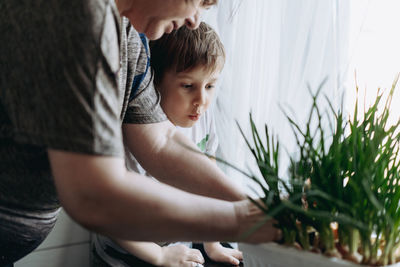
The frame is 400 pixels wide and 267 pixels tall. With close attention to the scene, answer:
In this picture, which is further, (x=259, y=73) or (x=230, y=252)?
(x=259, y=73)

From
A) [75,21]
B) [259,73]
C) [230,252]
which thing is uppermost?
[75,21]

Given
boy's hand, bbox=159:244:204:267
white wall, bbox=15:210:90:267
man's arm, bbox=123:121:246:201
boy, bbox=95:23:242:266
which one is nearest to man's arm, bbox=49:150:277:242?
man's arm, bbox=123:121:246:201

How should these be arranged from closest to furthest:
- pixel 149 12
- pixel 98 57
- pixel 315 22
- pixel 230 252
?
pixel 98 57 → pixel 149 12 → pixel 230 252 → pixel 315 22

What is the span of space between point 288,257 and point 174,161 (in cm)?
40

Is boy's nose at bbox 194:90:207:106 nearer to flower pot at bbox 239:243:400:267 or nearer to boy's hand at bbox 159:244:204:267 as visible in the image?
boy's hand at bbox 159:244:204:267

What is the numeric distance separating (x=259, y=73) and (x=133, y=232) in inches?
40.1

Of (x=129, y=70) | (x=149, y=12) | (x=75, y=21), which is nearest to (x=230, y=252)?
(x=129, y=70)

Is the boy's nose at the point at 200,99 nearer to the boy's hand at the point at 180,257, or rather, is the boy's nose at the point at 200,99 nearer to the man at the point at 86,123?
the boy's hand at the point at 180,257

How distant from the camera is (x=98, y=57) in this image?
1.60ft

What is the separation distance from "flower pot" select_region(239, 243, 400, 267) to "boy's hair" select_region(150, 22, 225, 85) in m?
0.73

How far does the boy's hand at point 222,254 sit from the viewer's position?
1.03m

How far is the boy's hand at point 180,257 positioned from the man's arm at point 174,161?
0.80ft

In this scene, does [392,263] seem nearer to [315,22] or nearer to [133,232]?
[133,232]

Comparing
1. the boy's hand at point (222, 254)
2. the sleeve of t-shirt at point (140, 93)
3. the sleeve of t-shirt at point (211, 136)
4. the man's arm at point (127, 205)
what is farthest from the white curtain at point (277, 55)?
the man's arm at point (127, 205)
